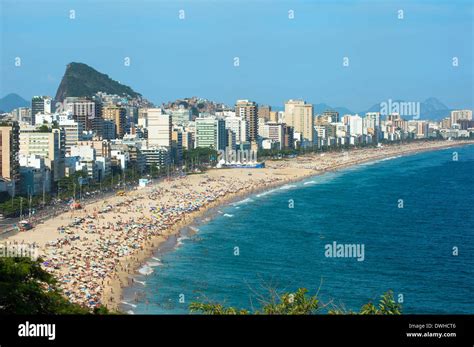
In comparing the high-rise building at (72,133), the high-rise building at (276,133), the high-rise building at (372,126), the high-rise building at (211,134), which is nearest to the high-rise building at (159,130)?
the high-rise building at (211,134)

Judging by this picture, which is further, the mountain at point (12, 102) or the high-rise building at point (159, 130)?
the mountain at point (12, 102)

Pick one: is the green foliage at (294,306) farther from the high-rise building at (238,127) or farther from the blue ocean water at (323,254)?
the high-rise building at (238,127)

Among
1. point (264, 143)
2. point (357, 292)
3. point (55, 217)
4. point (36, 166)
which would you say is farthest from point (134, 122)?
point (357, 292)

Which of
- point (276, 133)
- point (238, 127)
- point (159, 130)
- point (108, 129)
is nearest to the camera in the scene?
point (159, 130)

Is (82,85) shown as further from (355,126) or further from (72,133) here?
(72,133)

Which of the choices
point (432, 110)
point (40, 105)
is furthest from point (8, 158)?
point (432, 110)

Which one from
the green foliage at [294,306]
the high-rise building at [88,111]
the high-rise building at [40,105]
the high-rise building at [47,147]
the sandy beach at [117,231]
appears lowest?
the sandy beach at [117,231]

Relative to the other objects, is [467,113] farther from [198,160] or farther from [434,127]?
[198,160]
